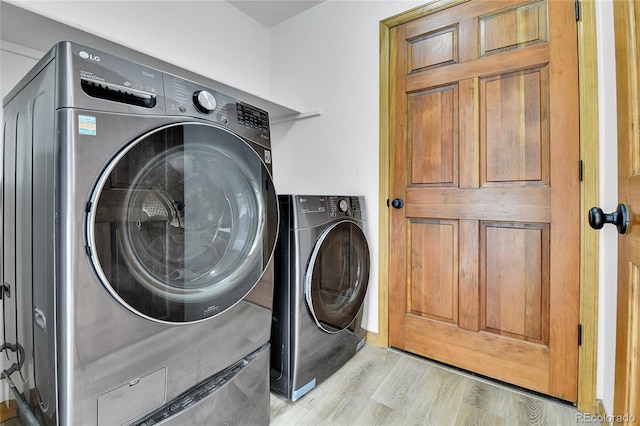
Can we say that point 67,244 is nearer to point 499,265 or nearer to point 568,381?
point 499,265

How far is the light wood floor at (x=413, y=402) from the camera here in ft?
4.03

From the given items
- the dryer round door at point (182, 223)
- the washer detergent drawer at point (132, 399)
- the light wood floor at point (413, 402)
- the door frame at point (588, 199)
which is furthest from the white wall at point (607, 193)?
the washer detergent drawer at point (132, 399)

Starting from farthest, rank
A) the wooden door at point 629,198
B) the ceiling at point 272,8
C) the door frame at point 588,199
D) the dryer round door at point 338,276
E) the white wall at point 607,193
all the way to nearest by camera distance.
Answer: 1. the ceiling at point 272,8
2. the dryer round door at point 338,276
3. the door frame at point 588,199
4. the white wall at point 607,193
5. the wooden door at point 629,198

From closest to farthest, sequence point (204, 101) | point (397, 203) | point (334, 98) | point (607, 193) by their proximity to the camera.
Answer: point (204, 101) < point (607, 193) < point (397, 203) < point (334, 98)

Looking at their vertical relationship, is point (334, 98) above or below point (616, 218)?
above

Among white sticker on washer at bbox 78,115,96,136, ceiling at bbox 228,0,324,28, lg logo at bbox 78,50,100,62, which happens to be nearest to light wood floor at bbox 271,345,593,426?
white sticker on washer at bbox 78,115,96,136

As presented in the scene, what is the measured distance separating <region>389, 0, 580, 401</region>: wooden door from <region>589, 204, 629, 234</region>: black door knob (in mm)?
775

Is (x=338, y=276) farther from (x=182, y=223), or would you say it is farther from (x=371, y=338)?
(x=182, y=223)

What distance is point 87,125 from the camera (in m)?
0.67

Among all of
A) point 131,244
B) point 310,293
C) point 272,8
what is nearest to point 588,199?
point 310,293

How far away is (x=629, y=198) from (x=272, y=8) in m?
2.38

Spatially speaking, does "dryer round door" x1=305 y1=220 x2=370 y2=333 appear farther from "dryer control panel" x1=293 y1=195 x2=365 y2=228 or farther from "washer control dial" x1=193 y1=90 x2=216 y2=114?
"washer control dial" x1=193 y1=90 x2=216 y2=114

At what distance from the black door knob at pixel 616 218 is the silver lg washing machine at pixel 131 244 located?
922mm

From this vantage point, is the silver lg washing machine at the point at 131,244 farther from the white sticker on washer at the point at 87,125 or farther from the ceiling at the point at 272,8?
the ceiling at the point at 272,8
